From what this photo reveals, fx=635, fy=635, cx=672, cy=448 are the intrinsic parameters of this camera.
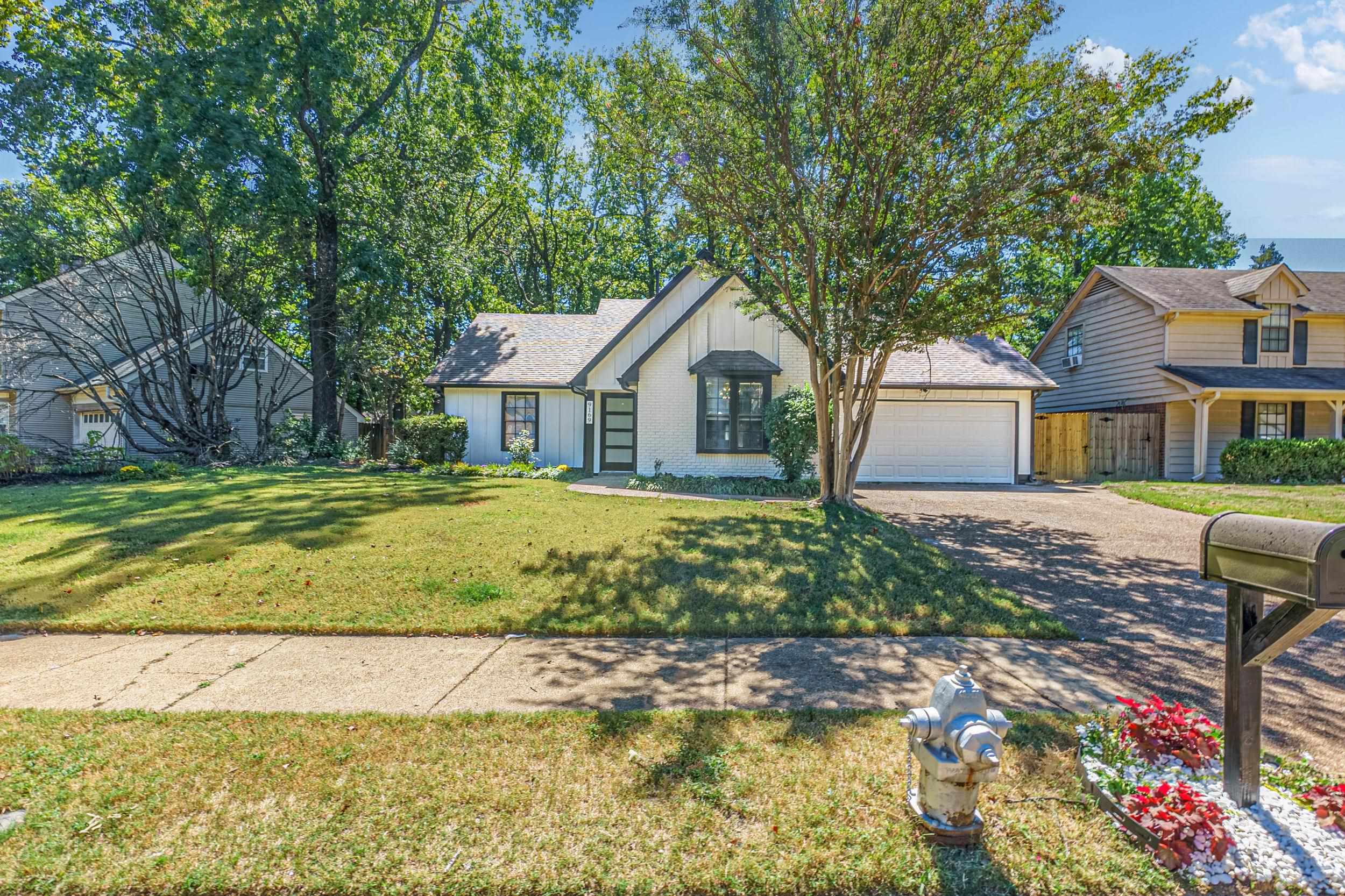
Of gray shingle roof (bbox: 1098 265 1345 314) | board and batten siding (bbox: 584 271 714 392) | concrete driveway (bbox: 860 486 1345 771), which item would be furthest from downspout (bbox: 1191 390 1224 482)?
board and batten siding (bbox: 584 271 714 392)

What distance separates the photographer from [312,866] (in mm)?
2424

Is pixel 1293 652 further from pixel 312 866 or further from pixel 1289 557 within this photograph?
pixel 312 866

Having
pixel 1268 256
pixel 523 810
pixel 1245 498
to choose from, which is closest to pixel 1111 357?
pixel 1245 498

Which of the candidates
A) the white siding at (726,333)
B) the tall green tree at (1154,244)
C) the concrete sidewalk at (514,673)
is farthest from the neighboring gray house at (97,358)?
the tall green tree at (1154,244)

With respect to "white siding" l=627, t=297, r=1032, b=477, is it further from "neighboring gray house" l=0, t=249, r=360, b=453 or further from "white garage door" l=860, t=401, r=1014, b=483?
"neighboring gray house" l=0, t=249, r=360, b=453

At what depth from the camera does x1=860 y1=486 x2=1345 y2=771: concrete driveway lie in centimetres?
404

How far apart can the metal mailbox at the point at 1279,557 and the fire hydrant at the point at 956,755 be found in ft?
3.59

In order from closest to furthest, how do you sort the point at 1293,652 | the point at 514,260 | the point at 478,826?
1. the point at 478,826
2. the point at 1293,652
3. the point at 514,260

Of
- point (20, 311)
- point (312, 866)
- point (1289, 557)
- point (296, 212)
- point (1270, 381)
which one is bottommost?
point (312, 866)

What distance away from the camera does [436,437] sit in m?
18.0

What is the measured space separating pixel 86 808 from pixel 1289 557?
16.2 feet

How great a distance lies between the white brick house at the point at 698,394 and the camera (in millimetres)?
15953

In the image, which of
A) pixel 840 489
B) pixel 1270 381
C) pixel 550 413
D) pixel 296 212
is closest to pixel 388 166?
pixel 296 212

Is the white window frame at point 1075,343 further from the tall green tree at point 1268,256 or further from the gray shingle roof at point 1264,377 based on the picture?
the tall green tree at point 1268,256
